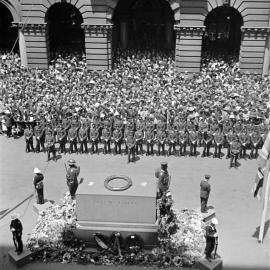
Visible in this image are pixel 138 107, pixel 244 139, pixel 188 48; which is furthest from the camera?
pixel 188 48

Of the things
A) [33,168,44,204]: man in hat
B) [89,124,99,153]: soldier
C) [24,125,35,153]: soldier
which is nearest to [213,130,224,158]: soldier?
[89,124,99,153]: soldier

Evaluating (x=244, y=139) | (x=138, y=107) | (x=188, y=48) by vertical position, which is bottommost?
(x=244, y=139)

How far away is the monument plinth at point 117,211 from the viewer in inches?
594

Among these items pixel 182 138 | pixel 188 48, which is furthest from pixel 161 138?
pixel 188 48

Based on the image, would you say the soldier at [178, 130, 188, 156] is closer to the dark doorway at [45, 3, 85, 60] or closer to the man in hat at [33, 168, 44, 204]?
the man in hat at [33, 168, 44, 204]

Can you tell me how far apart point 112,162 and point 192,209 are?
594 centimetres

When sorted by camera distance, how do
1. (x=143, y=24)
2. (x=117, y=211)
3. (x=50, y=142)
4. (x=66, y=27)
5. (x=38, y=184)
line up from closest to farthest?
(x=117, y=211), (x=38, y=184), (x=50, y=142), (x=143, y=24), (x=66, y=27)

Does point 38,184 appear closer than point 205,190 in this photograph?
No

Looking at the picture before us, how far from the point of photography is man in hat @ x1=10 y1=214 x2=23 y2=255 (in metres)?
14.6

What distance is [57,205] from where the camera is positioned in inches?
699

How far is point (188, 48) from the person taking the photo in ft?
104

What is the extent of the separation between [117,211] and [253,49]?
65.8ft

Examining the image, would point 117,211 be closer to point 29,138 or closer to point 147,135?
point 147,135

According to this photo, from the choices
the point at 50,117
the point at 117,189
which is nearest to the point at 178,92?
the point at 50,117
